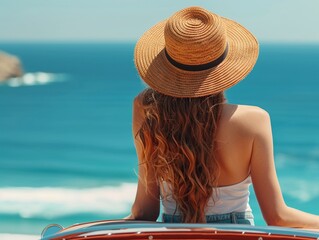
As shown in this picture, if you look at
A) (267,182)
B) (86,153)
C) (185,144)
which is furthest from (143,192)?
(86,153)

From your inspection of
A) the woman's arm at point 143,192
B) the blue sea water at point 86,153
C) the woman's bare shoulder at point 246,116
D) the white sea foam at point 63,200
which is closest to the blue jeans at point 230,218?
the woman's arm at point 143,192

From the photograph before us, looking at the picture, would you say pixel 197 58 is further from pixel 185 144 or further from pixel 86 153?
pixel 86 153

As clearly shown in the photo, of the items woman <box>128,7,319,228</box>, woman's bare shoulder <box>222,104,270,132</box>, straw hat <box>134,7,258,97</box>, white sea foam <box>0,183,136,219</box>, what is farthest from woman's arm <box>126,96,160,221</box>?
white sea foam <box>0,183,136,219</box>

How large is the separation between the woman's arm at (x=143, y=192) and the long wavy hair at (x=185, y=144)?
50 millimetres

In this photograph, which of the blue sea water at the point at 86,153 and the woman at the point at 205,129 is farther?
the blue sea water at the point at 86,153

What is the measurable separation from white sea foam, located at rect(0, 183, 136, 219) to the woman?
413 cm

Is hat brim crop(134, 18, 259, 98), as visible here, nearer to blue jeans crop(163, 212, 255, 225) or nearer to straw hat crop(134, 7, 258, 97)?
straw hat crop(134, 7, 258, 97)

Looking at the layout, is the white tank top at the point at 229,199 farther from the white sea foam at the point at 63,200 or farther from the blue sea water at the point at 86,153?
the white sea foam at the point at 63,200

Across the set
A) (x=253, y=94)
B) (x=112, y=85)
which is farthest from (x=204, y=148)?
(x=112, y=85)

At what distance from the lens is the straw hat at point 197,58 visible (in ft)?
5.37

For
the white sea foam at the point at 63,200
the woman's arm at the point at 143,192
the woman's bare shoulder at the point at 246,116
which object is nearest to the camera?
the woman's bare shoulder at the point at 246,116

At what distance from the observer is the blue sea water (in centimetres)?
604

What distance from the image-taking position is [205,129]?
1.65 meters

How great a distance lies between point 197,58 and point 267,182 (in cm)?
35
